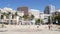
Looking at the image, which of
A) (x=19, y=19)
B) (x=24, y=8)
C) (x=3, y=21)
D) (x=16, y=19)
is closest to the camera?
(x=3, y=21)

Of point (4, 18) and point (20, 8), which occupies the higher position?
point (20, 8)

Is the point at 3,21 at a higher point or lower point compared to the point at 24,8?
lower

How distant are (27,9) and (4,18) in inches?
2675

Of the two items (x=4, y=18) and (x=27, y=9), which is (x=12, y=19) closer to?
(x=4, y=18)

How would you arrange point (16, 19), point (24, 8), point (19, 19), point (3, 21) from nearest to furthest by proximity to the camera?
1. point (3, 21)
2. point (16, 19)
3. point (19, 19)
4. point (24, 8)

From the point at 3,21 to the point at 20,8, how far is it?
79.6m

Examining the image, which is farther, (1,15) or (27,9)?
(27,9)

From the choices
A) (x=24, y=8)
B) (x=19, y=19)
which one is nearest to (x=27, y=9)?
(x=24, y=8)

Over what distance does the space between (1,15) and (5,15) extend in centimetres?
463

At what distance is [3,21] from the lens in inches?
4080

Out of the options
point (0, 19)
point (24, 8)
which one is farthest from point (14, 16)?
point (24, 8)

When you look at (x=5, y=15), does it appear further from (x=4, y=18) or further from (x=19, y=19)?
(x=19, y=19)

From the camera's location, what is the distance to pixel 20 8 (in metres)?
182

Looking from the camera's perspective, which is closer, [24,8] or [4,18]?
[4,18]
